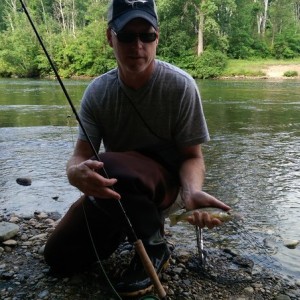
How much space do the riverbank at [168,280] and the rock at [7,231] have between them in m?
0.05

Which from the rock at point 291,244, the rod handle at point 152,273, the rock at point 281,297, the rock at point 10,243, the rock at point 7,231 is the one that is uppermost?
the rod handle at point 152,273

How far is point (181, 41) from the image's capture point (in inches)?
1747

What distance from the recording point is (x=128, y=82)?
2.71 meters

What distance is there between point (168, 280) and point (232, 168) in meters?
3.44

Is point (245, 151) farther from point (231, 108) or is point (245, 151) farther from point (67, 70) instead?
point (67, 70)

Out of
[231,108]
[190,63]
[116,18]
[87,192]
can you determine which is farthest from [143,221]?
[190,63]

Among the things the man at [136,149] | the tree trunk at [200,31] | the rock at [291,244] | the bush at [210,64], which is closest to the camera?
the man at [136,149]

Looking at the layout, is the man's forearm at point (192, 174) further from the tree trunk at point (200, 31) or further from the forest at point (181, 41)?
the tree trunk at point (200, 31)

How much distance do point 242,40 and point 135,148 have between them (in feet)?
155

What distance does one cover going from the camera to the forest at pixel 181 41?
137 ft

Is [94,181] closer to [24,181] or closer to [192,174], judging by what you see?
[192,174]

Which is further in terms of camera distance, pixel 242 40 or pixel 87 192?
pixel 242 40

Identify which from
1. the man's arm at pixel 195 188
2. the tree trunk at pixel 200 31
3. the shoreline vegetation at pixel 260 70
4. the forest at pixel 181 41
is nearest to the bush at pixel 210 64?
the forest at pixel 181 41

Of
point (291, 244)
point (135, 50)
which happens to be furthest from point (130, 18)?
point (291, 244)
